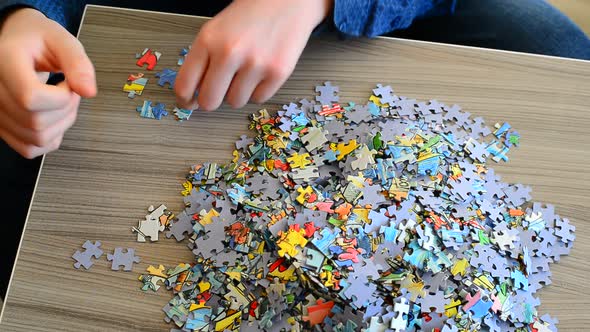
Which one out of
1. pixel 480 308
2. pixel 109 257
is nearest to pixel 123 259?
pixel 109 257

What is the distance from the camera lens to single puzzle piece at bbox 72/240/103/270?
0.90 metres

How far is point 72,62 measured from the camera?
0.81m

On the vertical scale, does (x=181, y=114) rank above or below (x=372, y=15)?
below

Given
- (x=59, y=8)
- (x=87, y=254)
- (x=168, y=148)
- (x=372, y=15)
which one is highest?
(x=372, y=15)

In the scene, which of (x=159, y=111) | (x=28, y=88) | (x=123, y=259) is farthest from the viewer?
(x=159, y=111)

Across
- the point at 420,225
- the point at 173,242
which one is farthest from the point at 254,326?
the point at 420,225

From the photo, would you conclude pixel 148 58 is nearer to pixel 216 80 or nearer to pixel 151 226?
pixel 216 80

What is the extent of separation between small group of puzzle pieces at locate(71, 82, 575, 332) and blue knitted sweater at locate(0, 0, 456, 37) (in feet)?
0.48

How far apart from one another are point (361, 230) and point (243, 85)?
32cm

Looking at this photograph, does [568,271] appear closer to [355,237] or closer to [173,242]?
[355,237]

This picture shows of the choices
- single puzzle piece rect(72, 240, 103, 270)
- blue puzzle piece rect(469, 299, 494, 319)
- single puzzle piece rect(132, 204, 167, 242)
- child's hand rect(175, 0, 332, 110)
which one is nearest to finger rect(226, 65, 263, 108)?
child's hand rect(175, 0, 332, 110)

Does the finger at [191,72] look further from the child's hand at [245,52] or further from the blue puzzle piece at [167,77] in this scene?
the blue puzzle piece at [167,77]

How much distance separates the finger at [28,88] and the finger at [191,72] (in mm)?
186

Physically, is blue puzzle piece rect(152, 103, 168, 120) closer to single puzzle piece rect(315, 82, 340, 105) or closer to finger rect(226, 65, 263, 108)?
finger rect(226, 65, 263, 108)
